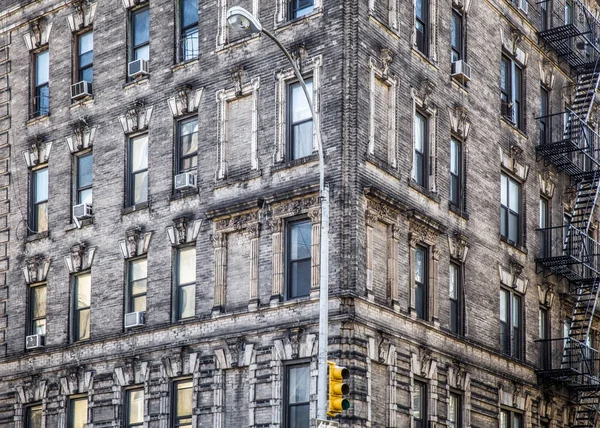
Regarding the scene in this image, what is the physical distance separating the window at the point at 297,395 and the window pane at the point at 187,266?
4557 millimetres

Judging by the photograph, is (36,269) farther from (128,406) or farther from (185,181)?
(185,181)

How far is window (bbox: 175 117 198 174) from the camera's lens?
3672 centimetres

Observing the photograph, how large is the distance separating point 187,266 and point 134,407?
4.22m

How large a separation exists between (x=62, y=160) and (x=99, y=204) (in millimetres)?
2300

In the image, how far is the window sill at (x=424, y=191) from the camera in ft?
116

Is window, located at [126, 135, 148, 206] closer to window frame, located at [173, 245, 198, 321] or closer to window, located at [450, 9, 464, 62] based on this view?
window frame, located at [173, 245, 198, 321]

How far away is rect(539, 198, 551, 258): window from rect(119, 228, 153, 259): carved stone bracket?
535 inches

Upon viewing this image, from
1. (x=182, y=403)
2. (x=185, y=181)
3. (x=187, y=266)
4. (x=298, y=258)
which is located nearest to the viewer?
(x=298, y=258)

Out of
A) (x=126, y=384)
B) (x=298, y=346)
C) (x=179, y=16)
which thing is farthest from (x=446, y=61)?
(x=126, y=384)

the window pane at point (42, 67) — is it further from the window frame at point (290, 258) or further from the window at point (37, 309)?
the window frame at point (290, 258)

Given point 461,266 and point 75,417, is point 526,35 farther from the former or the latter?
point 75,417

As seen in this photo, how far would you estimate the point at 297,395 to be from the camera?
108 feet

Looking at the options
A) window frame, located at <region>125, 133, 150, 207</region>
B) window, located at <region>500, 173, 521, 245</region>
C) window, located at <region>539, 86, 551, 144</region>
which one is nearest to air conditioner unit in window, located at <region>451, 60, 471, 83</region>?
window, located at <region>500, 173, 521, 245</region>

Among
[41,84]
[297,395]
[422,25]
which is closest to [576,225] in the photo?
[422,25]
